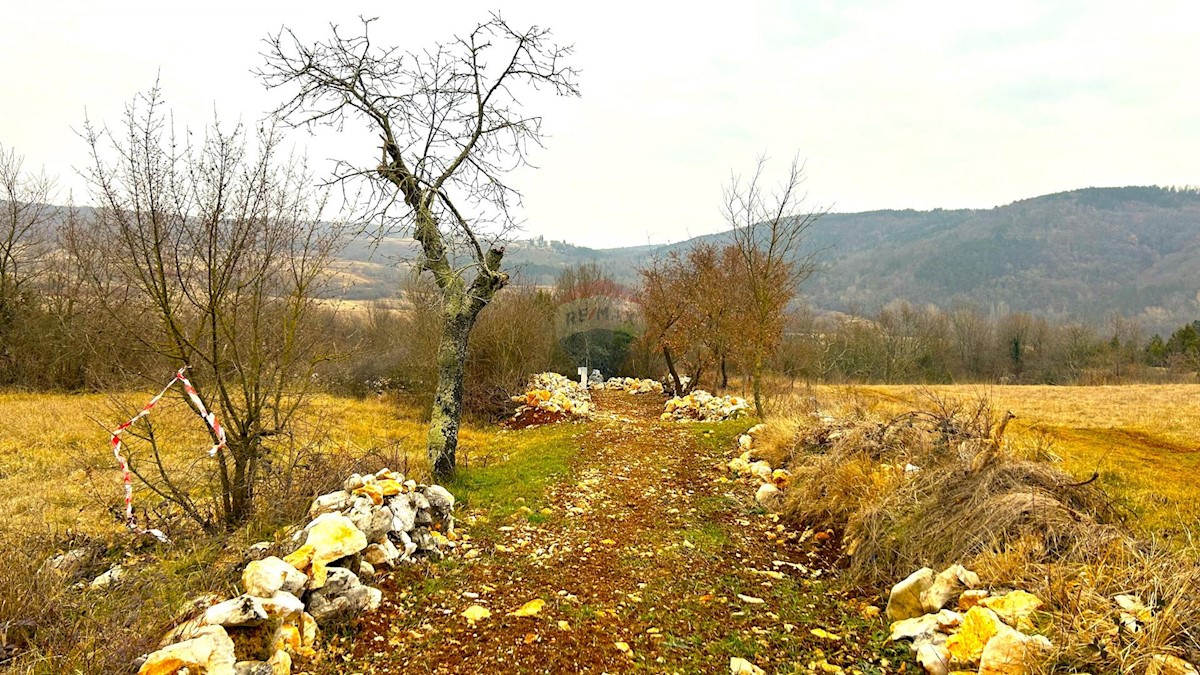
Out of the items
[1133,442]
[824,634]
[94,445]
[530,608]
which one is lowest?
[1133,442]

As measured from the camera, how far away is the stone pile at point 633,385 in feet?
70.7

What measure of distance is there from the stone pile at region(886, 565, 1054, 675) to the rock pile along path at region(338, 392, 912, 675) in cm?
28

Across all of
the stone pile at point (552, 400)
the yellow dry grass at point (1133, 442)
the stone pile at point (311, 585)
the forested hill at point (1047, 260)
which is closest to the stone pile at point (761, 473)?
the yellow dry grass at point (1133, 442)

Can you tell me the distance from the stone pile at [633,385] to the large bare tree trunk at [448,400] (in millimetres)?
14261

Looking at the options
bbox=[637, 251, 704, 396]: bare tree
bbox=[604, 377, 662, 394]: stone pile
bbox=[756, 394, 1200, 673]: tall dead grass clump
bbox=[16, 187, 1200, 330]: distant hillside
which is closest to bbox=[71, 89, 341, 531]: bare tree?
bbox=[756, 394, 1200, 673]: tall dead grass clump

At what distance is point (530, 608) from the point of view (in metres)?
4.08

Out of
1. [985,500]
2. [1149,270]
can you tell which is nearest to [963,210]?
[1149,270]

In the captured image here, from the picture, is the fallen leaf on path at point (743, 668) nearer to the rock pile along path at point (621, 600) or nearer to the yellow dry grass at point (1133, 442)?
the rock pile along path at point (621, 600)

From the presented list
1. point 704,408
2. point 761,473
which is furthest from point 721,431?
point 761,473

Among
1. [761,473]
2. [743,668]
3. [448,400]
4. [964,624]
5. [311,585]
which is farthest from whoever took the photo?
[761,473]

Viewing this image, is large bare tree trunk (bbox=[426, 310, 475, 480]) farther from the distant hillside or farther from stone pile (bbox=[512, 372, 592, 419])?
the distant hillside

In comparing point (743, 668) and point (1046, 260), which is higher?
point (1046, 260)

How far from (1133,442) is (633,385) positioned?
578 inches

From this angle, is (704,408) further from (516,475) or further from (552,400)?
(516,475)
